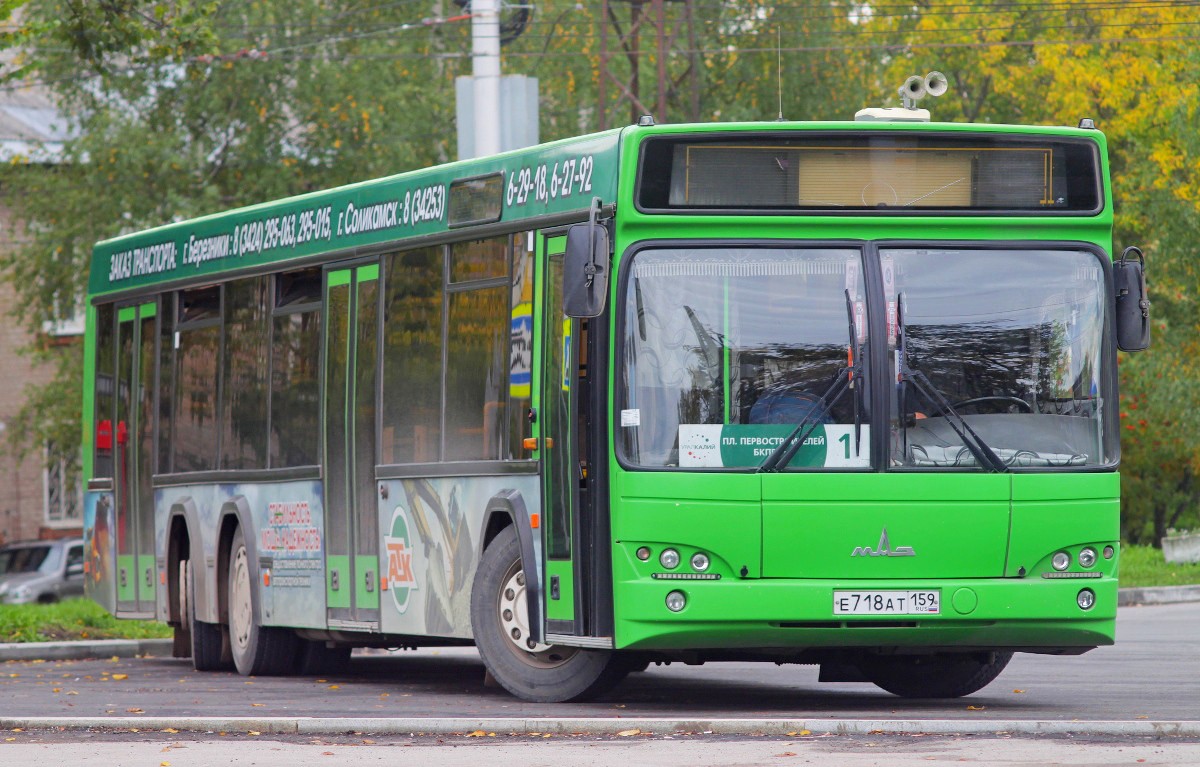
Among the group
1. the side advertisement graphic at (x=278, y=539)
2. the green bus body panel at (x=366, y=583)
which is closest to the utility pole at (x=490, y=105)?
Result: the side advertisement graphic at (x=278, y=539)

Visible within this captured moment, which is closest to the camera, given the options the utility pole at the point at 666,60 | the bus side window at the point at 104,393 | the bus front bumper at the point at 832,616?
the bus front bumper at the point at 832,616

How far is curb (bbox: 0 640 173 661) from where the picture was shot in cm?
1883

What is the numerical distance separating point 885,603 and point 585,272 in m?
2.08

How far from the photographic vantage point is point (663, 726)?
9.95 m

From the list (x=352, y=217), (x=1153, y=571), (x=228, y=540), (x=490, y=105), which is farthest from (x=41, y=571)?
(x=352, y=217)

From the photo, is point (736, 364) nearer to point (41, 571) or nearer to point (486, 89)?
point (486, 89)

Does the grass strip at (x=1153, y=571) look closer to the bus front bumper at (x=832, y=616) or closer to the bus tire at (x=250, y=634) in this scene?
the bus tire at (x=250, y=634)

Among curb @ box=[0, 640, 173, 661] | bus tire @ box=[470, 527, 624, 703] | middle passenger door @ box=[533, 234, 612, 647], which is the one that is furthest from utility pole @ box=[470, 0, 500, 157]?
middle passenger door @ box=[533, 234, 612, 647]

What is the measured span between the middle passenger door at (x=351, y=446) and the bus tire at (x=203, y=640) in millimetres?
2472

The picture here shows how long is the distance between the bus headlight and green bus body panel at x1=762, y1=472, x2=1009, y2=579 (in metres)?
0.41

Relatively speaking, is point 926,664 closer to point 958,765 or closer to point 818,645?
point 818,645

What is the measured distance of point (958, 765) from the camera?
8.46m

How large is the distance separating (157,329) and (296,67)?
21472mm

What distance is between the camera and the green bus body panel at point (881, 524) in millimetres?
10914
